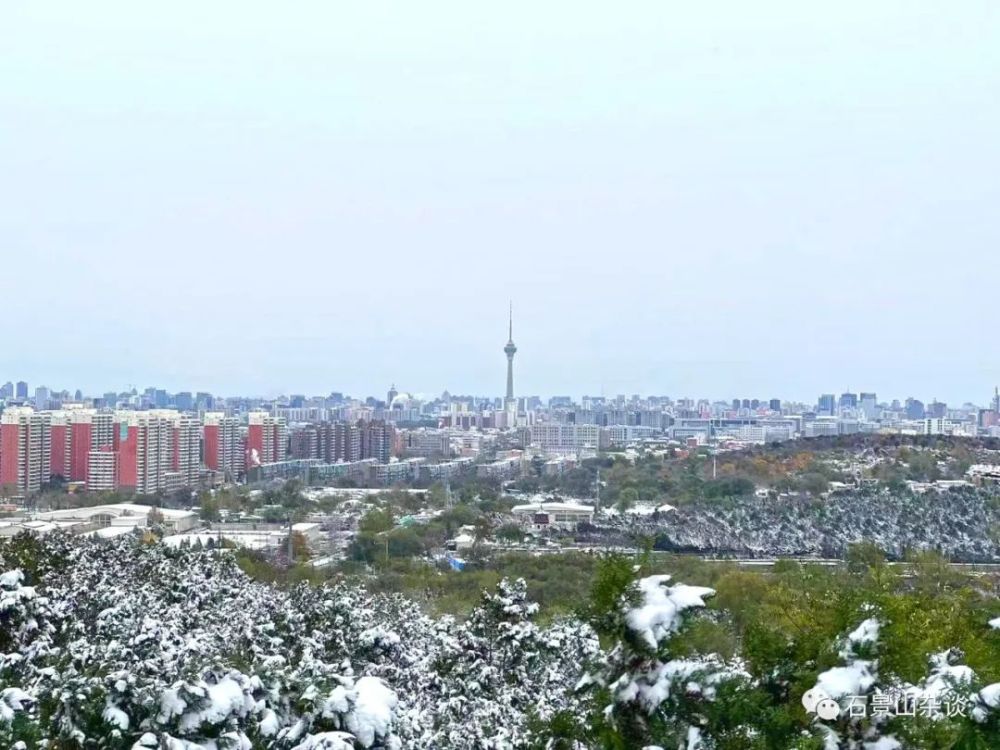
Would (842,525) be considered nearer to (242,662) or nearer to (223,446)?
(242,662)

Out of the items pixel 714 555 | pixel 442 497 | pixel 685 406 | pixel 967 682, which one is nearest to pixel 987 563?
pixel 714 555

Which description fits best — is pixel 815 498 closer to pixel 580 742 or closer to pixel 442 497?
pixel 442 497

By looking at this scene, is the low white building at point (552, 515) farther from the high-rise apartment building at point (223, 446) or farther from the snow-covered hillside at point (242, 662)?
the high-rise apartment building at point (223, 446)

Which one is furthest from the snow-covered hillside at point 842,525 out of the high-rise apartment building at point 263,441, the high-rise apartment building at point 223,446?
the high-rise apartment building at point 263,441

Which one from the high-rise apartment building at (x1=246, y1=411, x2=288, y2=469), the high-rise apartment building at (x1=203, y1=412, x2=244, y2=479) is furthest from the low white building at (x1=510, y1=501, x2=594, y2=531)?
the high-rise apartment building at (x1=246, y1=411, x2=288, y2=469)

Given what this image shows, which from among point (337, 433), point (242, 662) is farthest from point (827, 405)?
point (242, 662)
